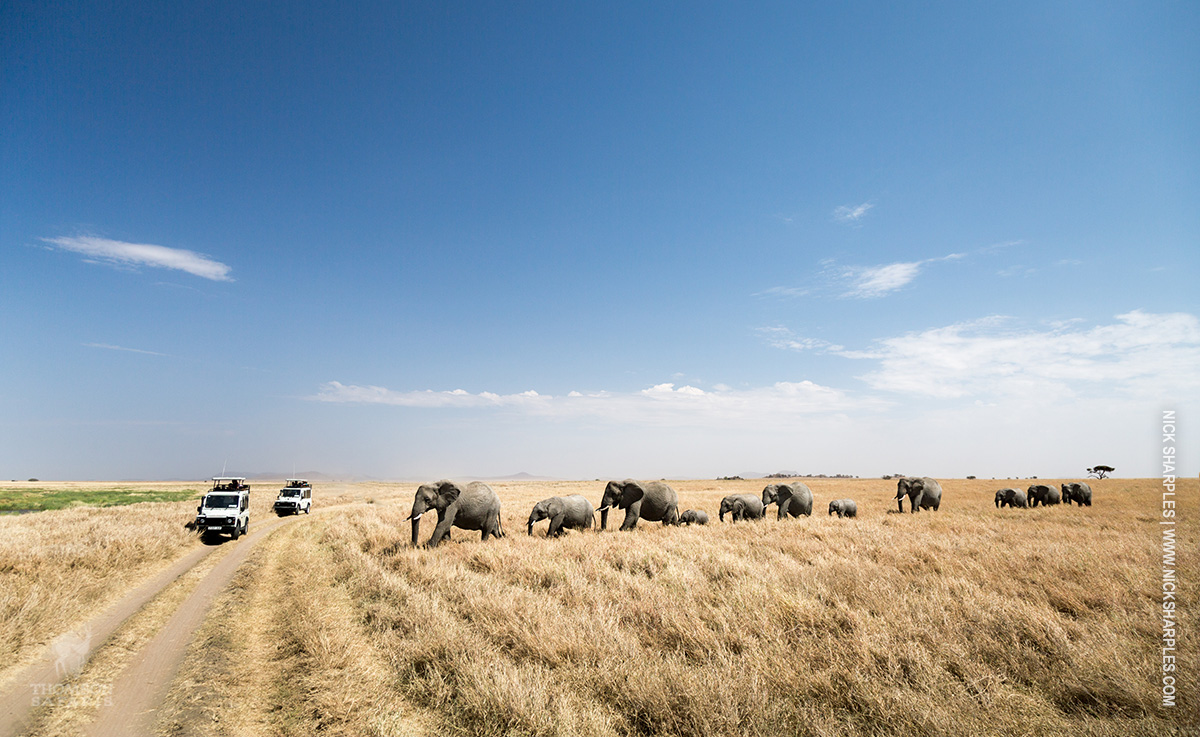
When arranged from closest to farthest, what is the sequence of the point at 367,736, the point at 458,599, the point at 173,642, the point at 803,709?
1. the point at 803,709
2. the point at 367,736
3. the point at 173,642
4. the point at 458,599

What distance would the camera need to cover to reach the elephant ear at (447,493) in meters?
16.3

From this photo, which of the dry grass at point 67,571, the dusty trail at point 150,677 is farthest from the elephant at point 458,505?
the dry grass at point 67,571

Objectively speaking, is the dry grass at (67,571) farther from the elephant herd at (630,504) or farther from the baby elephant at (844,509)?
the baby elephant at (844,509)

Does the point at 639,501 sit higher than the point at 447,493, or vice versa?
Result: the point at 447,493

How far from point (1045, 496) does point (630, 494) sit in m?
34.3

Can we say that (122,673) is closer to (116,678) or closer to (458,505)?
(116,678)

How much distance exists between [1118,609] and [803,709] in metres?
7.00

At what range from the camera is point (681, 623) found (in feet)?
23.9

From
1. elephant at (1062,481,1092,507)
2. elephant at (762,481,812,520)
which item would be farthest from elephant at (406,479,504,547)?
elephant at (1062,481,1092,507)

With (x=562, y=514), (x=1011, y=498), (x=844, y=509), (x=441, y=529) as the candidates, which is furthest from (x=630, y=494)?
(x=1011, y=498)

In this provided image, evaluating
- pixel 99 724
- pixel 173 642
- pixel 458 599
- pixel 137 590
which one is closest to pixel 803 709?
pixel 458 599

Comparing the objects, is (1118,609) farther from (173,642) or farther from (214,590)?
(214,590)

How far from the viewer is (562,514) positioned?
19.3m

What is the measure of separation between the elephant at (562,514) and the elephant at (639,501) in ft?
2.66
